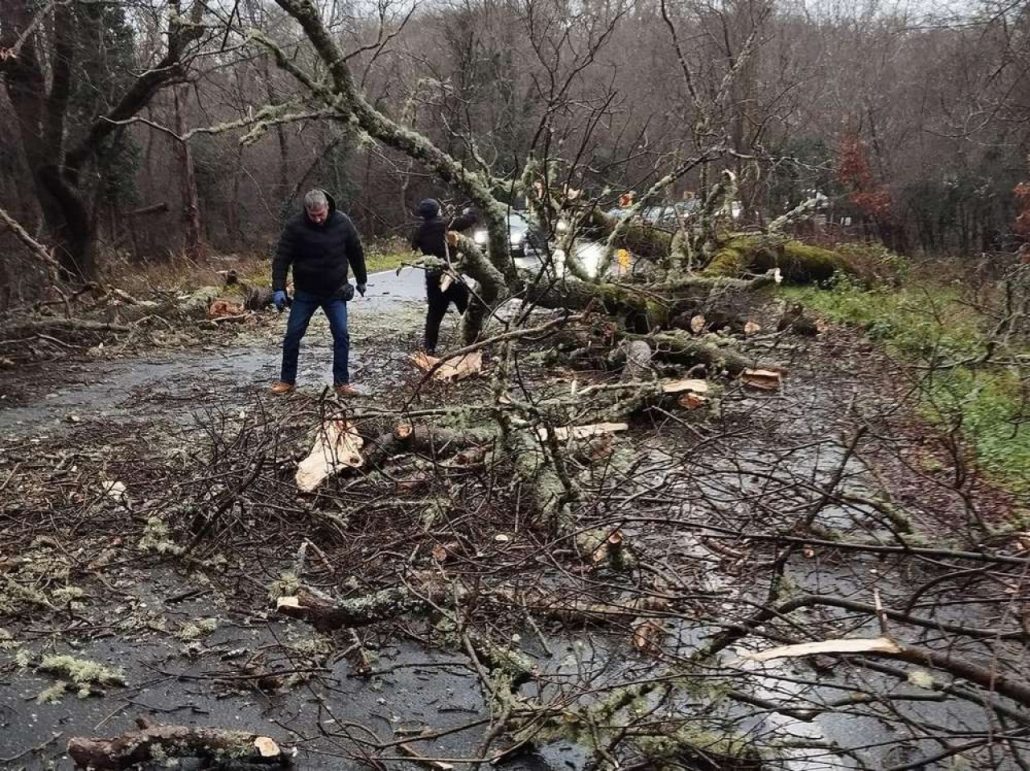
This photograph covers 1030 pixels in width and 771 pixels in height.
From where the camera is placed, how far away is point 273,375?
8.10 m

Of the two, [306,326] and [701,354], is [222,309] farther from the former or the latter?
[701,354]

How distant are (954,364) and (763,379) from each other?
1.75 meters

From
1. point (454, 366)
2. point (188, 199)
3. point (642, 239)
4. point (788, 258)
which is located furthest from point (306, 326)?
point (188, 199)

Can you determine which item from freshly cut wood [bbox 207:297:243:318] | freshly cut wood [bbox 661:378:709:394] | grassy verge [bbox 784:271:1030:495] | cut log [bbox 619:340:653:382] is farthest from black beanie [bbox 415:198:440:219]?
grassy verge [bbox 784:271:1030:495]

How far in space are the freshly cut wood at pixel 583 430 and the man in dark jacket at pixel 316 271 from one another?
225cm

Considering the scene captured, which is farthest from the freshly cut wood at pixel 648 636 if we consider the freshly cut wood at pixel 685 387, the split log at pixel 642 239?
the split log at pixel 642 239

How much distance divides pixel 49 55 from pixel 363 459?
33.5 feet

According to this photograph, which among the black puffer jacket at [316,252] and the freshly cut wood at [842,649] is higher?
the black puffer jacket at [316,252]

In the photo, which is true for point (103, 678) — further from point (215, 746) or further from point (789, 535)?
point (789, 535)

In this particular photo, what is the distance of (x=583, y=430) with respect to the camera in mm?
5434

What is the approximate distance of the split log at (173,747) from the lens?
2545 millimetres

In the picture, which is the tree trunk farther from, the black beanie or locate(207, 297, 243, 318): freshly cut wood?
the black beanie

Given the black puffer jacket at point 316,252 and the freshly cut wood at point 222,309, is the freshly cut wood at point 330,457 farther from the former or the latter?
the freshly cut wood at point 222,309

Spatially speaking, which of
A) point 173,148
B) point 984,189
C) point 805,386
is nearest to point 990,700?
point 805,386
